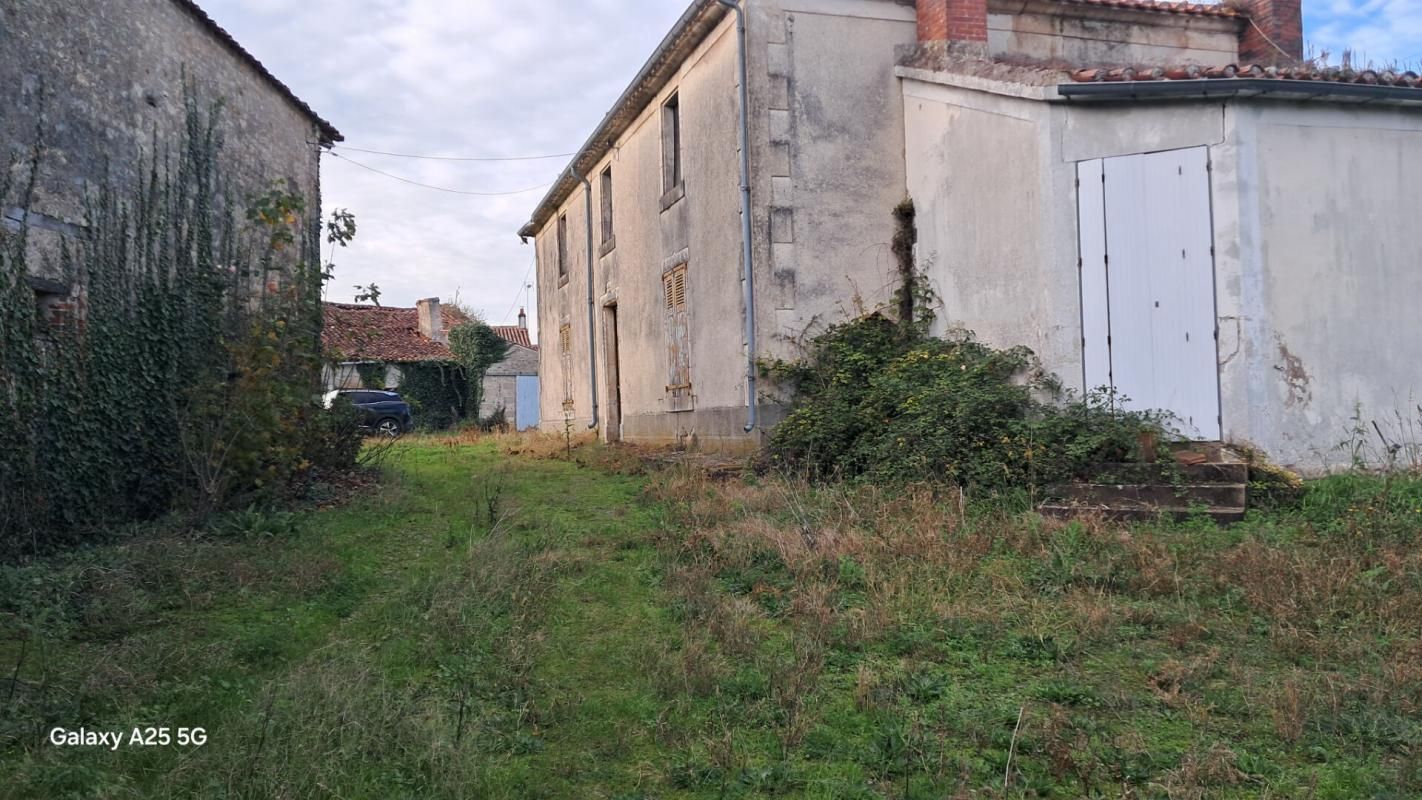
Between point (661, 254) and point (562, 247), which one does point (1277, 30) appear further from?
point (562, 247)

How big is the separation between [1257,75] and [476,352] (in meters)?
23.0

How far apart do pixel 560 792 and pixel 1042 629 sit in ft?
8.38

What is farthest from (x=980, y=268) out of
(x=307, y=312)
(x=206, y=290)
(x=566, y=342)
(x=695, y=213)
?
(x=566, y=342)

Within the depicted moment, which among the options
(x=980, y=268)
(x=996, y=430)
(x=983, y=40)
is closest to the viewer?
(x=996, y=430)

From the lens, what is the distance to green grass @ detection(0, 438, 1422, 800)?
3.11 m

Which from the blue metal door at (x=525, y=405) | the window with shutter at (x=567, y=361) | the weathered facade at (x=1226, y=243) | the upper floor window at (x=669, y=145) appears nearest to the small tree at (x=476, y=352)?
the blue metal door at (x=525, y=405)

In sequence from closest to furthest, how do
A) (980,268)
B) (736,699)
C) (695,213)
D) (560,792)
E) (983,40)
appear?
1. (560,792)
2. (736,699)
3. (980,268)
4. (983,40)
5. (695,213)

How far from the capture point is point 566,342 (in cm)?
1939

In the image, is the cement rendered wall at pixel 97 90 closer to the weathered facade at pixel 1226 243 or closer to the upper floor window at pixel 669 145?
the upper floor window at pixel 669 145

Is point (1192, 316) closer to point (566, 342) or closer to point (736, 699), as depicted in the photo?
point (736, 699)

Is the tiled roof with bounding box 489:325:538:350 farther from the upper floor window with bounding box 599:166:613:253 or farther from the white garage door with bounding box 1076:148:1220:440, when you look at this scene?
the white garage door with bounding box 1076:148:1220:440

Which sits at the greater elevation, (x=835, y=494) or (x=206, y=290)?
(x=206, y=290)

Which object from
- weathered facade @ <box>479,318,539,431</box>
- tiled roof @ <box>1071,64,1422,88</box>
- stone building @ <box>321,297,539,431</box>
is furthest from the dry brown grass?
weathered facade @ <box>479,318,539,431</box>

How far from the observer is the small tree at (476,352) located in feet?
90.1
